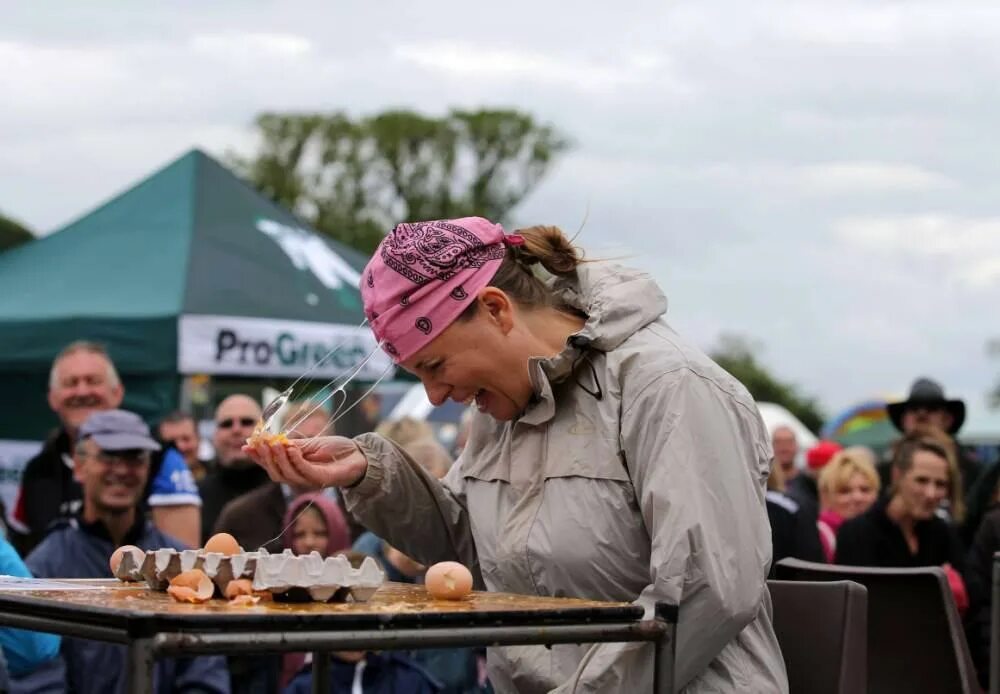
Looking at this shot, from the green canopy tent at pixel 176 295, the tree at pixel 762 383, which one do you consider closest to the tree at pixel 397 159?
the tree at pixel 762 383

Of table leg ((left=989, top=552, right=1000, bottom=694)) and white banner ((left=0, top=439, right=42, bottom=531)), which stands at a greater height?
table leg ((left=989, top=552, right=1000, bottom=694))

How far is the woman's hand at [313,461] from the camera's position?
9.19 feet

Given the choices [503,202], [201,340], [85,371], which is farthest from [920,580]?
[503,202]

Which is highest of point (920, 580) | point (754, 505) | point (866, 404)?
point (754, 505)

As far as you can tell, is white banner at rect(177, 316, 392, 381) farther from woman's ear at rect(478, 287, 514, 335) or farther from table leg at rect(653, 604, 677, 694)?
table leg at rect(653, 604, 677, 694)

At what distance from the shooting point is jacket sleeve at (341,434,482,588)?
3.11m

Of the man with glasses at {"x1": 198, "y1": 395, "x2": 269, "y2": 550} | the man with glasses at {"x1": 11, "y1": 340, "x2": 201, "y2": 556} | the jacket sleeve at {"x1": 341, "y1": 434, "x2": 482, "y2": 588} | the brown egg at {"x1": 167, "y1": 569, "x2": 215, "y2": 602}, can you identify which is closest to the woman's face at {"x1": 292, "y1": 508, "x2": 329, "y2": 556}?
the man with glasses at {"x1": 11, "y1": 340, "x2": 201, "y2": 556}

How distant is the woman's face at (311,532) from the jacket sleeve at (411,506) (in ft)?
13.3

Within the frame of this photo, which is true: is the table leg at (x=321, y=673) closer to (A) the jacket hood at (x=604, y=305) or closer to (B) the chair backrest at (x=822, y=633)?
(A) the jacket hood at (x=604, y=305)

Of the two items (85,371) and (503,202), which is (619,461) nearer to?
(85,371)

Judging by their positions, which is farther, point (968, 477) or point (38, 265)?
point (38, 265)

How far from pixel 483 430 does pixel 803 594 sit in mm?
743

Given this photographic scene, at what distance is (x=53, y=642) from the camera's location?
4.30m

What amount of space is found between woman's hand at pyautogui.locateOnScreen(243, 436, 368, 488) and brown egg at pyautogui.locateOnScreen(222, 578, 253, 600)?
46cm
